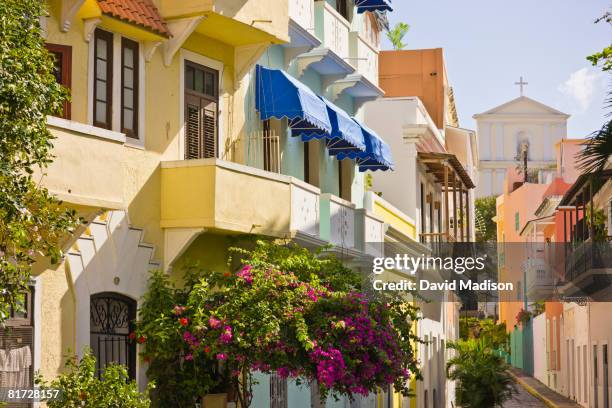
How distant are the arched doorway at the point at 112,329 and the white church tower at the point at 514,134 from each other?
96.8 meters

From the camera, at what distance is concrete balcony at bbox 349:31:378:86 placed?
2369 cm

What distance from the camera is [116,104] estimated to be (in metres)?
14.8

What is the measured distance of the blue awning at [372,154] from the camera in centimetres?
2308

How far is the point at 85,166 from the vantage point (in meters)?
12.7

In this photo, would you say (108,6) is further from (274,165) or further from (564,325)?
(564,325)

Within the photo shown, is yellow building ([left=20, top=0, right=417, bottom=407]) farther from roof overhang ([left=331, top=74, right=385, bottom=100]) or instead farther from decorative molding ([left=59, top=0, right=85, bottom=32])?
roof overhang ([left=331, top=74, right=385, bottom=100])

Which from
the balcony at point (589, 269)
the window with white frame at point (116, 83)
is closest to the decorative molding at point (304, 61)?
the window with white frame at point (116, 83)

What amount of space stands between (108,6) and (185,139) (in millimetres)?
2649

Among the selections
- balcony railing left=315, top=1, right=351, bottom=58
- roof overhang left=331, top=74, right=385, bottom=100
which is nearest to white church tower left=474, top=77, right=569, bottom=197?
roof overhang left=331, top=74, right=385, bottom=100

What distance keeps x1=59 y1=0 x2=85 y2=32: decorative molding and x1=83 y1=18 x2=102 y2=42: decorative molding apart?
1.23 feet

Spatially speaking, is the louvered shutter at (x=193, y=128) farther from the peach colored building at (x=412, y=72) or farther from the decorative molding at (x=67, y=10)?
the peach colored building at (x=412, y=72)

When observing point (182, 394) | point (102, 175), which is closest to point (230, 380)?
point (182, 394)

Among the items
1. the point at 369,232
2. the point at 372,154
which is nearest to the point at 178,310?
the point at 369,232

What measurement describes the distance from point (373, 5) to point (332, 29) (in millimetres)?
2854
